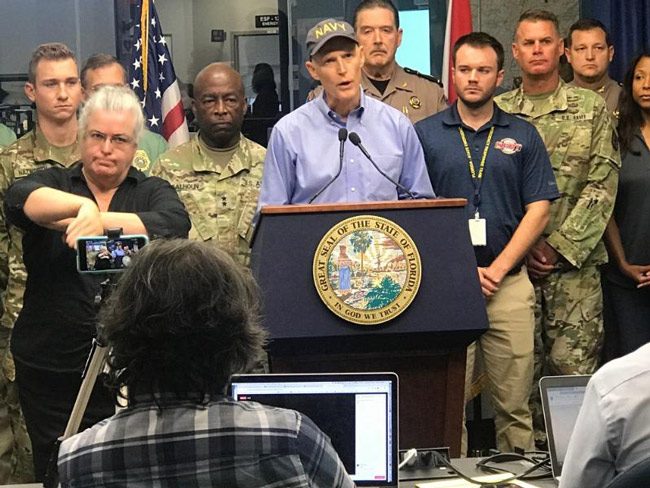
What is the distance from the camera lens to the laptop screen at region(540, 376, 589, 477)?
8.54ft

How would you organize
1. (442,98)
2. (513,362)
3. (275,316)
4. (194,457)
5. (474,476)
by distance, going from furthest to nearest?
(442,98)
(513,362)
(275,316)
(474,476)
(194,457)

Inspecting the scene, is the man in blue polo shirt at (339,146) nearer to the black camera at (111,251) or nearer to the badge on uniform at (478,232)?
the badge on uniform at (478,232)

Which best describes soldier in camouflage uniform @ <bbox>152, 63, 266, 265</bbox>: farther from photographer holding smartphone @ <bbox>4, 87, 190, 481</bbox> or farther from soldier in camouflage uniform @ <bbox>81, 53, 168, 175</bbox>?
photographer holding smartphone @ <bbox>4, 87, 190, 481</bbox>

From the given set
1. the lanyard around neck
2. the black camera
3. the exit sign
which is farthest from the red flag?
the black camera

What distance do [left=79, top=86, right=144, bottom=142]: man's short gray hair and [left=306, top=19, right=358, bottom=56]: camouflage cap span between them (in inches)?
33.3

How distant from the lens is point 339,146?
386 centimetres

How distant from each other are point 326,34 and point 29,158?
1.29 m

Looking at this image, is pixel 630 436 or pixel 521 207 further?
pixel 521 207

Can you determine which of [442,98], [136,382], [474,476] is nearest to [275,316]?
[474,476]

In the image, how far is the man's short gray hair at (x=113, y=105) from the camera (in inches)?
129

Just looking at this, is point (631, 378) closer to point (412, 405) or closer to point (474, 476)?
point (474, 476)

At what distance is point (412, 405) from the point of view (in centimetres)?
324

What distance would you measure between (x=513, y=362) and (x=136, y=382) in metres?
2.78

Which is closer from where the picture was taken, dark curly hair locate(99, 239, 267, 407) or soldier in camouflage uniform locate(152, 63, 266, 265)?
dark curly hair locate(99, 239, 267, 407)
